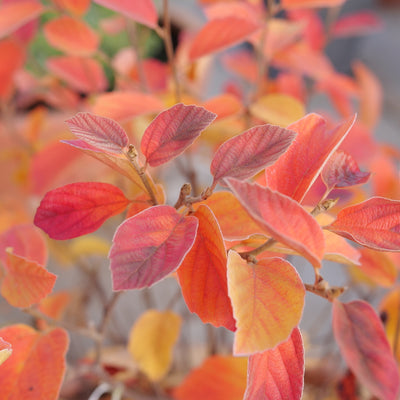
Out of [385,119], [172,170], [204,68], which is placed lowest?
[385,119]

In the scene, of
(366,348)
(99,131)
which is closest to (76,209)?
(99,131)

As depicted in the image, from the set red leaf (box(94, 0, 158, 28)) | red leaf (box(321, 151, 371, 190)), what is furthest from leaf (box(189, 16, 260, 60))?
red leaf (box(321, 151, 371, 190))

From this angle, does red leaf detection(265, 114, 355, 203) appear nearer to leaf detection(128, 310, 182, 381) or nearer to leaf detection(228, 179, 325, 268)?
leaf detection(228, 179, 325, 268)

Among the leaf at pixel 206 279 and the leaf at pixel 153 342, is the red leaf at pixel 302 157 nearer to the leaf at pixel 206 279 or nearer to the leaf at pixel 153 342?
the leaf at pixel 206 279

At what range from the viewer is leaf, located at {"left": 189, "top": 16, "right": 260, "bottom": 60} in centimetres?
30

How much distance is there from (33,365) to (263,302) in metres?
0.13

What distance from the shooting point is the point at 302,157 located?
19 centimetres

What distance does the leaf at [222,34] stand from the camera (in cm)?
30

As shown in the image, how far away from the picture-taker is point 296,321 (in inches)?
6.5

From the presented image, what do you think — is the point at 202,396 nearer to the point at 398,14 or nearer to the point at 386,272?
the point at 386,272

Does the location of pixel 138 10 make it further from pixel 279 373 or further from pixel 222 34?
pixel 279 373

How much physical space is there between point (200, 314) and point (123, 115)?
17 centimetres

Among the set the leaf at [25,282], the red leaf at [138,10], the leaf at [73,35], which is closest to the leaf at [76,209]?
the leaf at [25,282]

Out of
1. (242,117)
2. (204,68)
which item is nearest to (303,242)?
(242,117)
